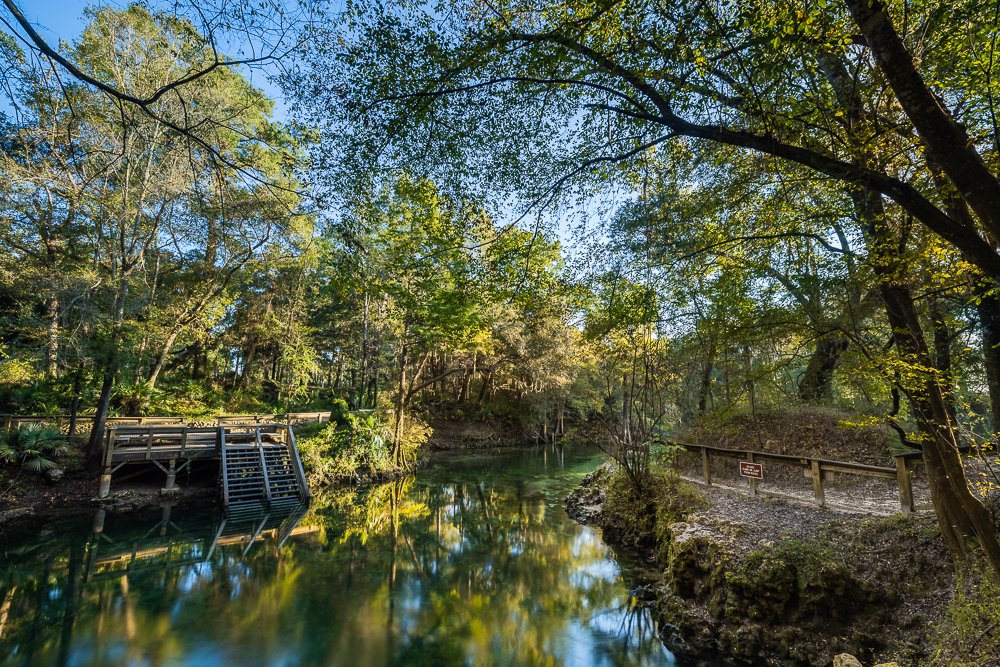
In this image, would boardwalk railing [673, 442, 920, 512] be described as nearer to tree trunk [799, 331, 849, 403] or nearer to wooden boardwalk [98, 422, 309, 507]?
tree trunk [799, 331, 849, 403]

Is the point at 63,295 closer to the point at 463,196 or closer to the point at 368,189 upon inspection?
the point at 368,189

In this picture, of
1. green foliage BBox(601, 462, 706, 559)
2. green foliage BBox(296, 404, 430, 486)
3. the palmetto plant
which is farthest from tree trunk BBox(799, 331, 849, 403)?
the palmetto plant

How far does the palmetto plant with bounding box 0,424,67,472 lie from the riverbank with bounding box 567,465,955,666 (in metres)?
14.0

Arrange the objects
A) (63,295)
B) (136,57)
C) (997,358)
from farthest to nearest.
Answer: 1. (136,57)
2. (63,295)
3. (997,358)

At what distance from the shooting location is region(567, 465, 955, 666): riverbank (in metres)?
4.37

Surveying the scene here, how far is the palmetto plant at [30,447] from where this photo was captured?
32.8 ft

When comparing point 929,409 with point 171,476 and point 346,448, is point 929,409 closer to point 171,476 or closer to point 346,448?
point 346,448

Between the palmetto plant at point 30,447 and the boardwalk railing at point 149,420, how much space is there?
0.52m

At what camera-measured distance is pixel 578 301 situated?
783 centimetres

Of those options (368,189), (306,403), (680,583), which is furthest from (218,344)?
(680,583)

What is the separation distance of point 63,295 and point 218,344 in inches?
408

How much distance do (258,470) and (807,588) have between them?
13070mm

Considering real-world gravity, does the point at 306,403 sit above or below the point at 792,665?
above

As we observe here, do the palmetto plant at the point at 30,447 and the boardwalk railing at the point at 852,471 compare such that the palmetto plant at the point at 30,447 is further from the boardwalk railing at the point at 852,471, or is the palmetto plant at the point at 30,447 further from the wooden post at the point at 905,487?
the wooden post at the point at 905,487
